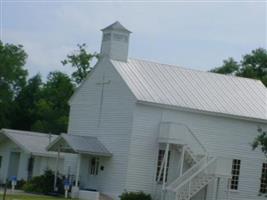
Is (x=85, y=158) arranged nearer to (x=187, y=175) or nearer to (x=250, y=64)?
(x=187, y=175)

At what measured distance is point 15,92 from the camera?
90.0m

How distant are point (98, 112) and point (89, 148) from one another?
3168 mm

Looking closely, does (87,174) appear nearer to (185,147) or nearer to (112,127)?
(112,127)

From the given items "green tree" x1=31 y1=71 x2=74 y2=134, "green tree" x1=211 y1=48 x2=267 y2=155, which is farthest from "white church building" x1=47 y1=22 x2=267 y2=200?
"green tree" x1=31 y1=71 x2=74 y2=134

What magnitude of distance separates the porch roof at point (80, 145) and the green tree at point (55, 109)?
3213cm

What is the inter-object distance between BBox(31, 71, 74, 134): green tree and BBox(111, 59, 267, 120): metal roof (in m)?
30.4

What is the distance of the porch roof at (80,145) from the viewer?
45.8 m

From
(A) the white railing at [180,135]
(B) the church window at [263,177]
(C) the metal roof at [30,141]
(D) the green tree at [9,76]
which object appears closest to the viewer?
(A) the white railing at [180,135]

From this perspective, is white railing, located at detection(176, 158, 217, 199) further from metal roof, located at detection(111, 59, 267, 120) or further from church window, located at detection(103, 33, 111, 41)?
church window, located at detection(103, 33, 111, 41)

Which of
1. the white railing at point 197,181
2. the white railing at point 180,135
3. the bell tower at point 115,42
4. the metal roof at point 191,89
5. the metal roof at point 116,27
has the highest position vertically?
the metal roof at point 116,27

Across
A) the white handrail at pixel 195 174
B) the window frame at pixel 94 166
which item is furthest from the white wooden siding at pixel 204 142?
the window frame at pixel 94 166

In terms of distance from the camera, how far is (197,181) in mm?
45438

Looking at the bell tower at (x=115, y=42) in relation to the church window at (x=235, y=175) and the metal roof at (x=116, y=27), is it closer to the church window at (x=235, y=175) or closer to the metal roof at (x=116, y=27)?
the metal roof at (x=116, y=27)

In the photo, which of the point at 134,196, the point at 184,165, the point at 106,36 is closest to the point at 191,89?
the point at 184,165
